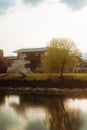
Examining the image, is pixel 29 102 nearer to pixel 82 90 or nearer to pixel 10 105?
pixel 10 105

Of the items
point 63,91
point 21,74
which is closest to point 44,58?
point 21,74

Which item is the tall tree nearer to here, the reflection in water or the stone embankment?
the stone embankment

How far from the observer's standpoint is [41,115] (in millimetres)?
33188

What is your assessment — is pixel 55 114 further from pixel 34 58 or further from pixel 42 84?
pixel 34 58

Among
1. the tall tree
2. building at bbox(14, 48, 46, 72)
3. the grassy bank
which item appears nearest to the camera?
the grassy bank

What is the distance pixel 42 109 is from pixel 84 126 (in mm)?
10902

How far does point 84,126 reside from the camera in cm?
2694

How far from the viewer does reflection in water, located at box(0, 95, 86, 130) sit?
2761 centimetres

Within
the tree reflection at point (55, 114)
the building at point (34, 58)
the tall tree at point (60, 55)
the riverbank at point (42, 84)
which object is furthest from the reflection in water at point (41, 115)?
the building at point (34, 58)

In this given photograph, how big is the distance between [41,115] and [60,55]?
33768 millimetres

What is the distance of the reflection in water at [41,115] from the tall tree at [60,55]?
68.7ft

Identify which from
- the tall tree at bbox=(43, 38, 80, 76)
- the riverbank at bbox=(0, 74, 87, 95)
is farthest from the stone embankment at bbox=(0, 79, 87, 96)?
the tall tree at bbox=(43, 38, 80, 76)

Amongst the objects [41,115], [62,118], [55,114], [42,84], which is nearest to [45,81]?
[42,84]

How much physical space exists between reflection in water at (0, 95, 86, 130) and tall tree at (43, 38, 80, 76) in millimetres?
20950
